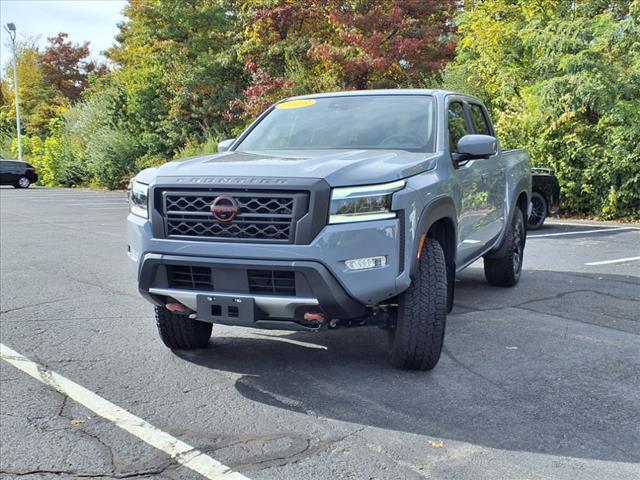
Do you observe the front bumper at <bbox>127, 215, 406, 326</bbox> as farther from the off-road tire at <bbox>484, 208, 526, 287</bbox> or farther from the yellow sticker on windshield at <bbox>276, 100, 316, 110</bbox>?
the off-road tire at <bbox>484, 208, 526, 287</bbox>

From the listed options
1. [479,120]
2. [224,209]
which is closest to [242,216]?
[224,209]

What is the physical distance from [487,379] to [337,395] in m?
0.98

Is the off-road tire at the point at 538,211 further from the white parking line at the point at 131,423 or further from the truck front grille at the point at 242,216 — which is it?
the white parking line at the point at 131,423

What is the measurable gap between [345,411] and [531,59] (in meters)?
14.0

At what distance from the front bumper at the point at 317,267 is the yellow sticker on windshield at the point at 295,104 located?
2084 millimetres

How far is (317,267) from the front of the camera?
3754mm

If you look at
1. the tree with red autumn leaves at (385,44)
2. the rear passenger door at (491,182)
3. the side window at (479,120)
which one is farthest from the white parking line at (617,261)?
the tree with red autumn leaves at (385,44)

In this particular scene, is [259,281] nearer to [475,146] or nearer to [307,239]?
[307,239]

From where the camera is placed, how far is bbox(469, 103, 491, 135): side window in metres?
6.39

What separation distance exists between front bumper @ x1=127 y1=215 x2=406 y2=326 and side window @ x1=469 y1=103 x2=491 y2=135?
9.38 feet

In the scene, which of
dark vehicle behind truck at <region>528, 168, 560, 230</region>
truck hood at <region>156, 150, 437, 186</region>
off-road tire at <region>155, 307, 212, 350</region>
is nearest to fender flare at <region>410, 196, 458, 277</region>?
truck hood at <region>156, 150, 437, 186</region>

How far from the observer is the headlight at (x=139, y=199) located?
14.1ft

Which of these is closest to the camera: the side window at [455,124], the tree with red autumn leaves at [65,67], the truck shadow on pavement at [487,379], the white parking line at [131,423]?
the white parking line at [131,423]

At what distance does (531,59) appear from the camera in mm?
15938
